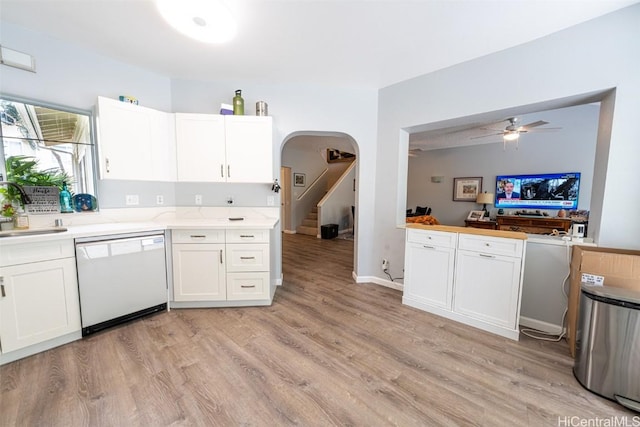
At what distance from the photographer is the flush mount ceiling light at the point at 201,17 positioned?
157 centimetres

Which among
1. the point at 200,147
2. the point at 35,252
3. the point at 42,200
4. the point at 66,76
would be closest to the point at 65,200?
the point at 42,200

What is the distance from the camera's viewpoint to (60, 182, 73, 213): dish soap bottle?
2.20 m

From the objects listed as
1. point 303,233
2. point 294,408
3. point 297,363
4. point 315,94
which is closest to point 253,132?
point 315,94

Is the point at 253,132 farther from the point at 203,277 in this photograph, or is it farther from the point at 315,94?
the point at 203,277

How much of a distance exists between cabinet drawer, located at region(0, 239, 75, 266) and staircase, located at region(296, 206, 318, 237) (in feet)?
17.8

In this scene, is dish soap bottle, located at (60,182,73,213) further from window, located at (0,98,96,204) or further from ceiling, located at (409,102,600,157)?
ceiling, located at (409,102,600,157)

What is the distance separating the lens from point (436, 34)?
202 centimetres

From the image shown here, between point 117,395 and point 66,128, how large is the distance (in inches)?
94.8

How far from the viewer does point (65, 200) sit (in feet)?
7.27

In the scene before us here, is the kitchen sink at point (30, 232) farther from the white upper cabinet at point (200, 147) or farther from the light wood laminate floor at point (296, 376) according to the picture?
the white upper cabinet at point (200, 147)

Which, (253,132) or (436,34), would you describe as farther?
(253,132)

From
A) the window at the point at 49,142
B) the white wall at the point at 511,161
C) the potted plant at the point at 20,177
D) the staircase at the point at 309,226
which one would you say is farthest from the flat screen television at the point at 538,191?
the potted plant at the point at 20,177

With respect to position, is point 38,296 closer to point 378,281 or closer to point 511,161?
point 378,281

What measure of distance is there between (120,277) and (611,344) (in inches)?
147
